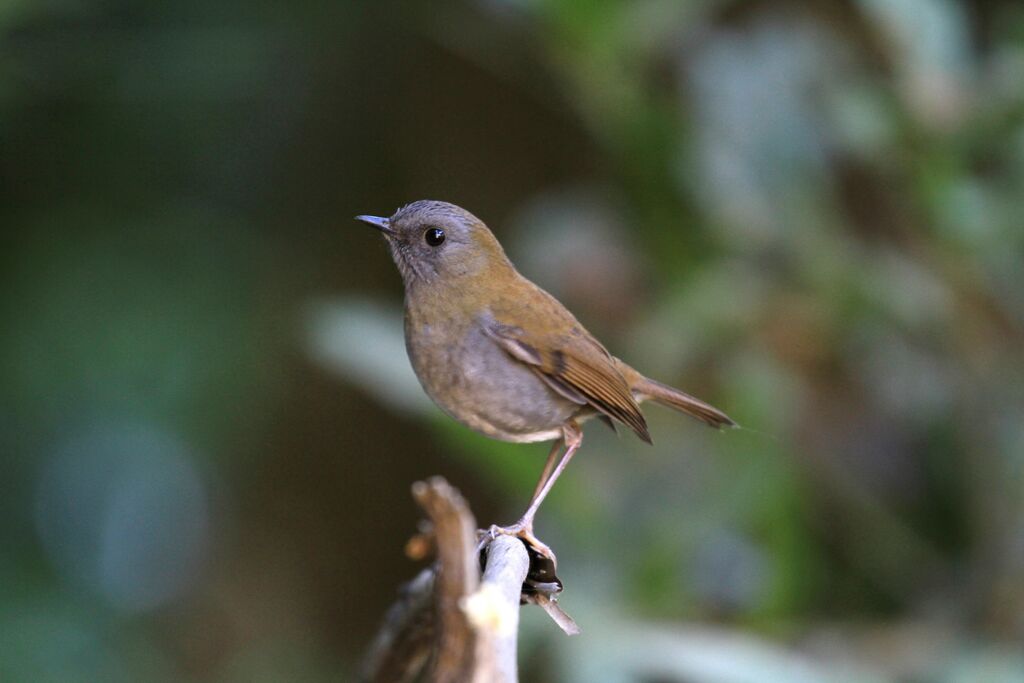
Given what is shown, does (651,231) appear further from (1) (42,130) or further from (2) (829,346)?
(1) (42,130)

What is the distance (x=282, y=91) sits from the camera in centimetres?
501

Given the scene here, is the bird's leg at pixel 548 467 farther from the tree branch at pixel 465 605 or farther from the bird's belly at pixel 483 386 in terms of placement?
the tree branch at pixel 465 605

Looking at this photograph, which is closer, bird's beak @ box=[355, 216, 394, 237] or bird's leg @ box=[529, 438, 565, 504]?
bird's beak @ box=[355, 216, 394, 237]

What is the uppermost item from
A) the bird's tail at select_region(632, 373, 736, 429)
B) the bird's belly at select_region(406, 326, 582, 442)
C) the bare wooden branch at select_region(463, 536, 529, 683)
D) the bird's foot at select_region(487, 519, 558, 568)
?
the bird's tail at select_region(632, 373, 736, 429)

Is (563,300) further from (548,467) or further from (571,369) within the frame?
(548,467)

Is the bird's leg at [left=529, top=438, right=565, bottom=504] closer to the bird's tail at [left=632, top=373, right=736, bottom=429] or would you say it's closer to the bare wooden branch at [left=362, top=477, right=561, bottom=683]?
the bird's tail at [left=632, top=373, right=736, bottom=429]

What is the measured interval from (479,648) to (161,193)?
3.81 m

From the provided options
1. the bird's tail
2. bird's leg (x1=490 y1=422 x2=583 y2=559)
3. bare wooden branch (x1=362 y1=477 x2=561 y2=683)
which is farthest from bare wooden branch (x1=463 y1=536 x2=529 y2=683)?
the bird's tail

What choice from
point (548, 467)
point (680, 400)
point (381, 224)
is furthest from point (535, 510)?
point (381, 224)

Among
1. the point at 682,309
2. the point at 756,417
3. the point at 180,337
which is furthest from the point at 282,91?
the point at 756,417

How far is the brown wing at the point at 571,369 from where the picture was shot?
2.42m

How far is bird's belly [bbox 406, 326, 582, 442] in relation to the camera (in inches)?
89.6

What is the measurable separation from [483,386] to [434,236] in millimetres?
312

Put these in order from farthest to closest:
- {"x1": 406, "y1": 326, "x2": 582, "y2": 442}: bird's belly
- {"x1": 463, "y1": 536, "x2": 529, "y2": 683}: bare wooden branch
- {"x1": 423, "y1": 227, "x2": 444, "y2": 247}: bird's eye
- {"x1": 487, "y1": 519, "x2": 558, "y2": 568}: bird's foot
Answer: {"x1": 423, "y1": 227, "x2": 444, "y2": 247}: bird's eye → {"x1": 406, "y1": 326, "x2": 582, "y2": 442}: bird's belly → {"x1": 487, "y1": 519, "x2": 558, "y2": 568}: bird's foot → {"x1": 463, "y1": 536, "x2": 529, "y2": 683}: bare wooden branch
